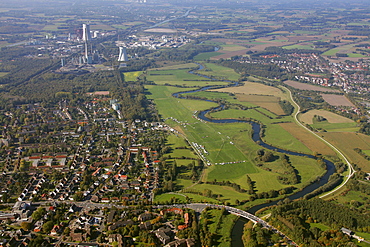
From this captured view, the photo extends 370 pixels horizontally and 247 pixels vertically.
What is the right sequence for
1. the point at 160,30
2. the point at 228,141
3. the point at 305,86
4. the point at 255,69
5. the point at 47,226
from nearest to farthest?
the point at 47,226
the point at 228,141
the point at 305,86
the point at 255,69
the point at 160,30

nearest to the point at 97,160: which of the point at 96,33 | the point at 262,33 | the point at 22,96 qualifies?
the point at 22,96

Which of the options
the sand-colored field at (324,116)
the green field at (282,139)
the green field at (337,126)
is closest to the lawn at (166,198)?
the green field at (282,139)

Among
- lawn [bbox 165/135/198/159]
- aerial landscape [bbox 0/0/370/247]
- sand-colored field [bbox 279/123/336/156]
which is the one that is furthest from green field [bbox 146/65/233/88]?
lawn [bbox 165/135/198/159]

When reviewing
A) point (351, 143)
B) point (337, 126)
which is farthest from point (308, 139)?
point (337, 126)

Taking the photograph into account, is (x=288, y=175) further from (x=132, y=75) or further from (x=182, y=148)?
(x=132, y=75)

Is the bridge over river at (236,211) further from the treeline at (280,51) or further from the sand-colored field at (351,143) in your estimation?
the treeline at (280,51)

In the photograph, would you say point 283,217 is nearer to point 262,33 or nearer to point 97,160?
point 97,160

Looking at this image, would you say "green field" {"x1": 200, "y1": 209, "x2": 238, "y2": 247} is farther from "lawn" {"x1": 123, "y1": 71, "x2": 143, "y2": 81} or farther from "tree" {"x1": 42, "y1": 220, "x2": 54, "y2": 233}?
"lawn" {"x1": 123, "y1": 71, "x2": 143, "y2": 81}
